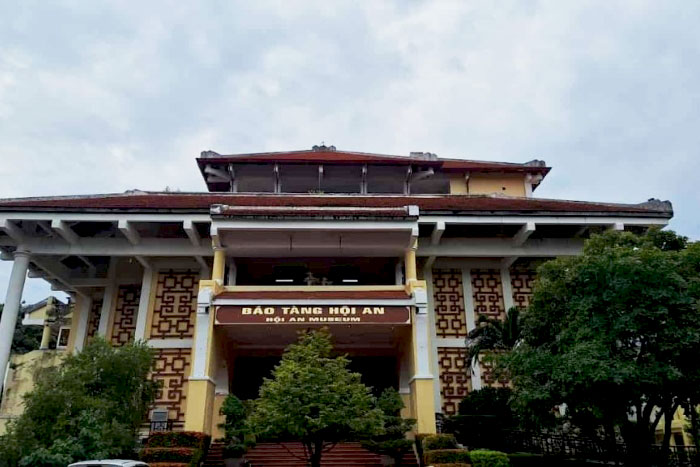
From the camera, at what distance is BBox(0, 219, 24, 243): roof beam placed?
17297 mm

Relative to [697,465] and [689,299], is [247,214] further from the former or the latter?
[697,465]

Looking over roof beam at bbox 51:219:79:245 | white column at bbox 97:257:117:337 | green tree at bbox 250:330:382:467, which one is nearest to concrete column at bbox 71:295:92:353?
white column at bbox 97:257:117:337

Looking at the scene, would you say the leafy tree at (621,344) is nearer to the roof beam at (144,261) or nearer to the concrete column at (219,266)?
the concrete column at (219,266)

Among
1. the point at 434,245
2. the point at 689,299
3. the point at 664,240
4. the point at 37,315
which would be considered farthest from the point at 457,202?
the point at 37,315

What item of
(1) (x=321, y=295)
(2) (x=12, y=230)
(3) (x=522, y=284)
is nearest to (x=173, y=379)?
(1) (x=321, y=295)

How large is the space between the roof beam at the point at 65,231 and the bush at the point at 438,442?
13.0m

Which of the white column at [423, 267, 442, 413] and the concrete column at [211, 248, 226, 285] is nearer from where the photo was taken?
the concrete column at [211, 248, 226, 285]

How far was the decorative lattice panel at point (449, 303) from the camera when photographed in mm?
18812

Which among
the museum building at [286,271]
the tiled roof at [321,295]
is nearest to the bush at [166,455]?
the museum building at [286,271]

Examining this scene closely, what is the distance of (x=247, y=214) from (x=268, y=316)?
3188 millimetres

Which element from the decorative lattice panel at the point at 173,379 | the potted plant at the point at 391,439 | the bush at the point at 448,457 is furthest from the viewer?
the decorative lattice panel at the point at 173,379

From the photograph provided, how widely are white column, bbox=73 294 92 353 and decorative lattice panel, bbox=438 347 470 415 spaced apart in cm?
1250

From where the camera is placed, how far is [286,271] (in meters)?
19.1

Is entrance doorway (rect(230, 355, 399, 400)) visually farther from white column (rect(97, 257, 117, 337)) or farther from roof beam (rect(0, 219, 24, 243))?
roof beam (rect(0, 219, 24, 243))
